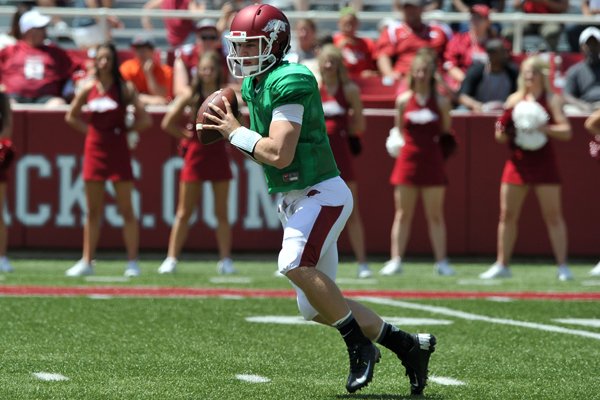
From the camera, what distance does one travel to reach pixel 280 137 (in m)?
5.97

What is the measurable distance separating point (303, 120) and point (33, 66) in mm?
9199

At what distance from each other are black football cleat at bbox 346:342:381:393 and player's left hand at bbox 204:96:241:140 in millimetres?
1080

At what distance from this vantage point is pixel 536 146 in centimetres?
1256

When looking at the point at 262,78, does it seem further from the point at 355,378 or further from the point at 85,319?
the point at 85,319

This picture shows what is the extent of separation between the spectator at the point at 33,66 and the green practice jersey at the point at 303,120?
350 inches

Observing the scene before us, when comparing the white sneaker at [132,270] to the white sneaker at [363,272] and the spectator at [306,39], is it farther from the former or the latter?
the spectator at [306,39]

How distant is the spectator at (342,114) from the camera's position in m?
12.5

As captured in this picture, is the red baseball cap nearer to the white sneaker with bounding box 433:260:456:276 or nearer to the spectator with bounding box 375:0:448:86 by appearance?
the spectator with bounding box 375:0:448:86

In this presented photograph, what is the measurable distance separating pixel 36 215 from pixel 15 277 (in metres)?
2.38

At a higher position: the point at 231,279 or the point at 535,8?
the point at 535,8

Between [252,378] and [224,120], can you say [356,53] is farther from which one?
[224,120]

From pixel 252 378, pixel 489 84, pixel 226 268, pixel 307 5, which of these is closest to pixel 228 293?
pixel 226 268

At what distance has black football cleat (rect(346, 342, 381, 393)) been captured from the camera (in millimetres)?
6012

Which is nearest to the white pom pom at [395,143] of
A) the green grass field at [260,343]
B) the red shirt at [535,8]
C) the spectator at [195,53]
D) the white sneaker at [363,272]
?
the white sneaker at [363,272]
